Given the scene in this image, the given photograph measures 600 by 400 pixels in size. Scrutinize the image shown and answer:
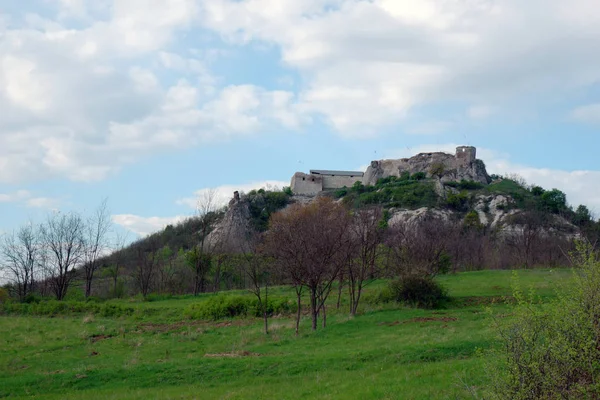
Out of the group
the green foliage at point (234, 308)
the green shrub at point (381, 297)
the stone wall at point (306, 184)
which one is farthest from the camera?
the stone wall at point (306, 184)

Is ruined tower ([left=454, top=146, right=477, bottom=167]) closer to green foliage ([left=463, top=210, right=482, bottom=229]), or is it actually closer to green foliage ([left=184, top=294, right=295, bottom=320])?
green foliage ([left=463, top=210, right=482, bottom=229])

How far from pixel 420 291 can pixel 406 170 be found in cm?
8239

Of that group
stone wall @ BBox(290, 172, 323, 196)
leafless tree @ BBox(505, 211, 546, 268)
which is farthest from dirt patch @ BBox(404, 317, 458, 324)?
stone wall @ BBox(290, 172, 323, 196)

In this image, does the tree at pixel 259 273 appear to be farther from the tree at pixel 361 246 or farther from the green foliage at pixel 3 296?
the green foliage at pixel 3 296

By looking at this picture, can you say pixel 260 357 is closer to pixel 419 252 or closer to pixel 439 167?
pixel 419 252

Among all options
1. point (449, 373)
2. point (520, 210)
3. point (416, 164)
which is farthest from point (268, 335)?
point (416, 164)

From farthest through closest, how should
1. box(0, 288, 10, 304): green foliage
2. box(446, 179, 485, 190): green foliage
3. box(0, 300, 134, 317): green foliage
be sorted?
box(446, 179, 485, 190): green foliage, box(0, 288, 10, 304): green foliage, box(0, 300, 134, 317): green foliage

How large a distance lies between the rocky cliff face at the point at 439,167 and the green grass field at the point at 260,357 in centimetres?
7409

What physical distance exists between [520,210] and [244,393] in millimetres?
74356

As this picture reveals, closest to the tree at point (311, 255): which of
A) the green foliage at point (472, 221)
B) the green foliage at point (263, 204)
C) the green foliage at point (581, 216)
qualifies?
the green foliage at point (472, 221)

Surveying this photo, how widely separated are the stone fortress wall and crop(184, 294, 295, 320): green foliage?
7085 cm

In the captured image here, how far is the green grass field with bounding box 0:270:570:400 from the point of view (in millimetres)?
12492

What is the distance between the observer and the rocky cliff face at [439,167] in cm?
10256

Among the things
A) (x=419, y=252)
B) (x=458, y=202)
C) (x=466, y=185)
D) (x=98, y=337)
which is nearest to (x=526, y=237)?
(x=419, y=252)
